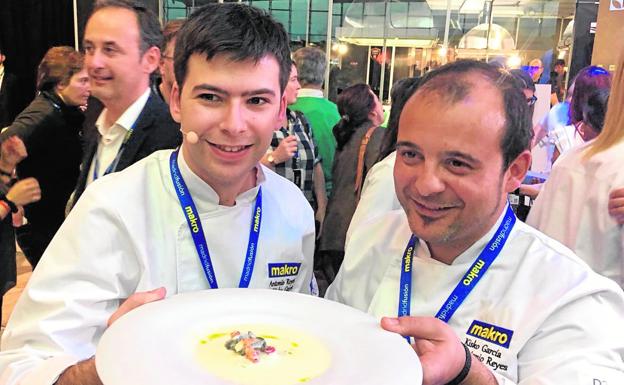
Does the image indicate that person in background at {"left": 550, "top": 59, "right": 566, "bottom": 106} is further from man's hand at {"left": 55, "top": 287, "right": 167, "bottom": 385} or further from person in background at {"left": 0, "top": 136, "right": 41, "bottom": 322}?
man's hand at {"left": 55, "top": 287, "right": 167, "bottom": 385}

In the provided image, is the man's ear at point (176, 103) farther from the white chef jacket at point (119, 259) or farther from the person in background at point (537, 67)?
the person in background at point (537, 67)

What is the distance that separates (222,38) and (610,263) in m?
1.47

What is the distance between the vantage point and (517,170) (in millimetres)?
1270

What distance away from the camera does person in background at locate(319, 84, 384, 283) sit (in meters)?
3.15

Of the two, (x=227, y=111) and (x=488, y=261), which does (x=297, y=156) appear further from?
(x=488, y=261)

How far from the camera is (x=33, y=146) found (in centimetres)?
277

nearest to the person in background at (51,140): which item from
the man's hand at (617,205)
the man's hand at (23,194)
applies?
the man's hand at (23,194)

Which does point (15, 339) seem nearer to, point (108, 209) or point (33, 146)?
point (108, 209)

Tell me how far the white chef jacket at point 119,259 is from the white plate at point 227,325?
0.24 metres

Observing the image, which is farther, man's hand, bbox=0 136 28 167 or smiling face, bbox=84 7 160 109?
man's hand, bbox=0 136 28 167

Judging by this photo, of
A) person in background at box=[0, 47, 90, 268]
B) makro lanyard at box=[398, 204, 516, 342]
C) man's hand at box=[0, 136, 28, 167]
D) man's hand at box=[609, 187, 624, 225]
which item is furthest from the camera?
person in background at box=[0, 47, 90, 268]

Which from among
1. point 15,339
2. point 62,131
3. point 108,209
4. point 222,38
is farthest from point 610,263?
point 62,131

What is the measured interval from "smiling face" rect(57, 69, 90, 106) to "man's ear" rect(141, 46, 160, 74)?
0.66 metres

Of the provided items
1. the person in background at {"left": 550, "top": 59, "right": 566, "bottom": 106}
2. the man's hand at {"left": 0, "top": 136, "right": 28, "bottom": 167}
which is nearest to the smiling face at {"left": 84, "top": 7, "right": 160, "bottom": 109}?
the man's hand at {"left": 0, "top": 136, "right": 28, "bottom": 167}
